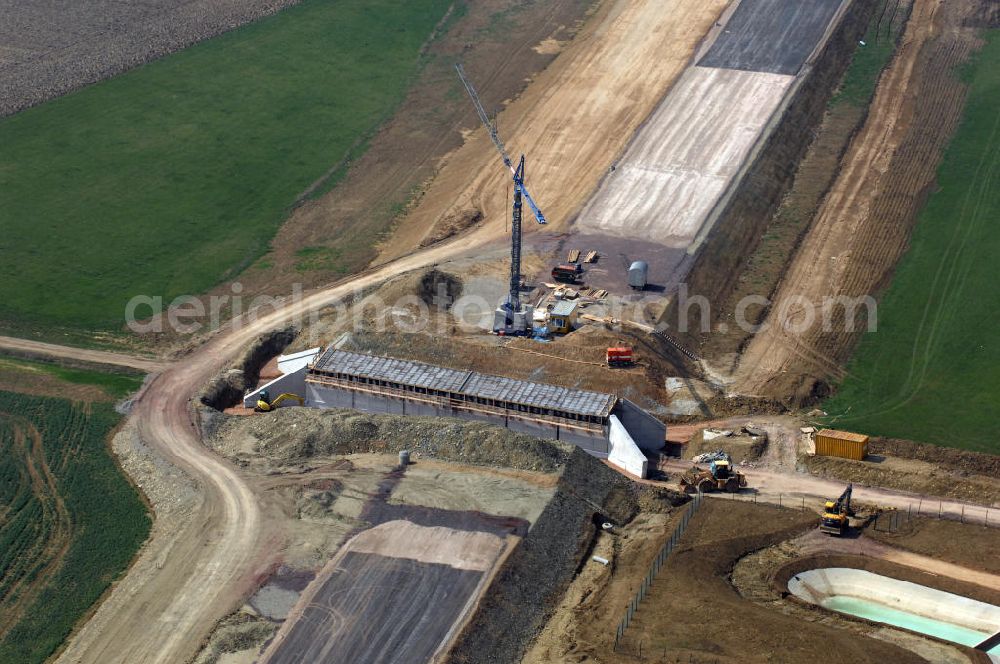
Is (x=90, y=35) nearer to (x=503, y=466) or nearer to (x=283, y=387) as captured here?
(x=283, y=387)

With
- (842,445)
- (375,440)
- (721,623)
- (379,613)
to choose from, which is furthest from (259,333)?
(721,623)

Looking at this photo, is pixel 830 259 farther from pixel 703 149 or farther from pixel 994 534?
pixel 994 534

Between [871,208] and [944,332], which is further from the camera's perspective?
[871,208]

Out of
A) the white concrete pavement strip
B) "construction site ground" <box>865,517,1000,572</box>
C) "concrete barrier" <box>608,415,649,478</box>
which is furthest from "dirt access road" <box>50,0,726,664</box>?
"construction site ground" <box>865,517,1000,572</box>

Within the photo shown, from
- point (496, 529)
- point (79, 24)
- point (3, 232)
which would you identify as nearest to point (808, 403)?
point (496, 529)

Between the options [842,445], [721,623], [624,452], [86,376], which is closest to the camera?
[721,623]

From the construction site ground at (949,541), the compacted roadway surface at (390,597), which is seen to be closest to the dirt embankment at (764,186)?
the construction site ground at (949,541)
